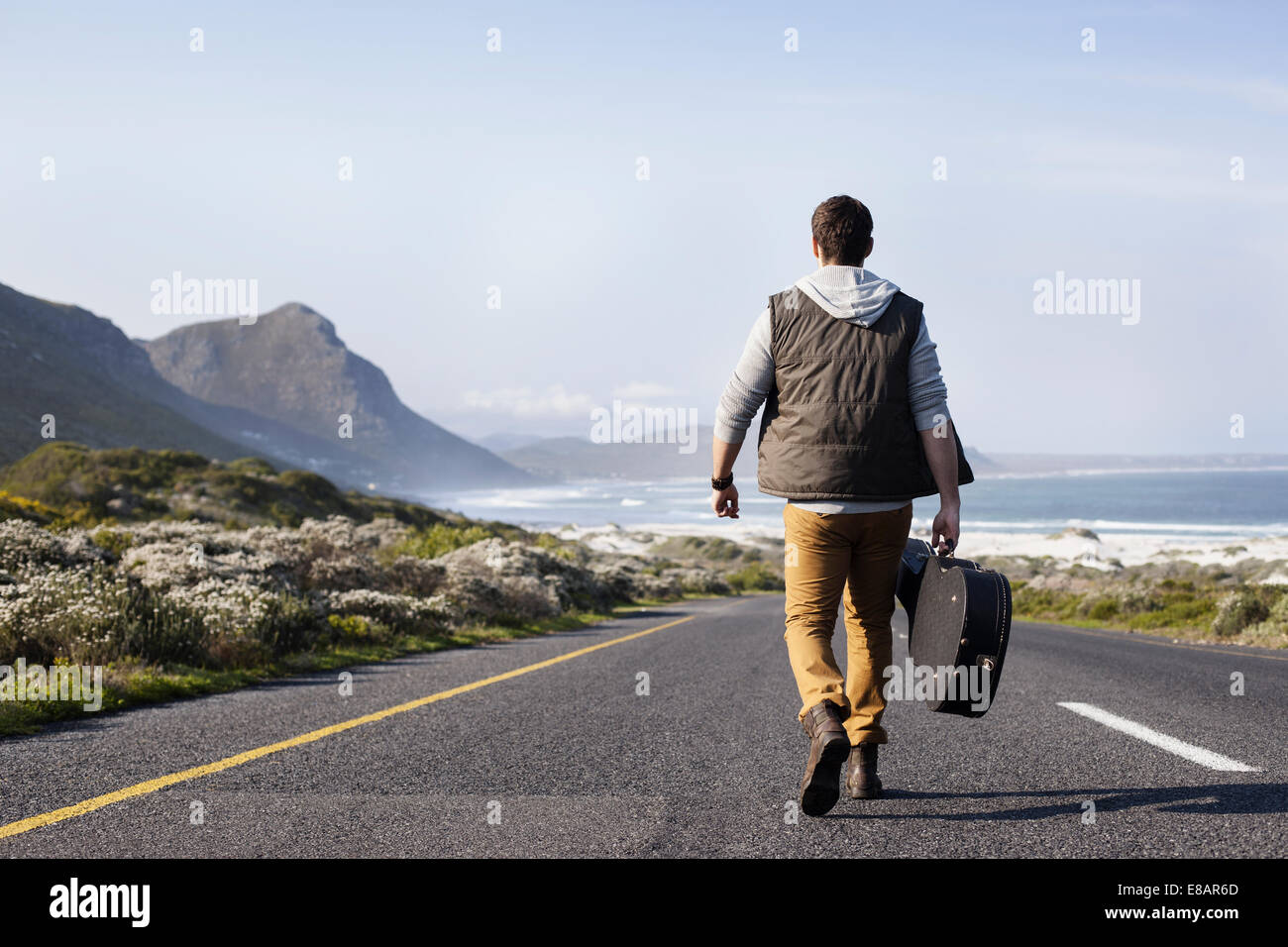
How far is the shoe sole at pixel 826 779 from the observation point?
3697 millimetres

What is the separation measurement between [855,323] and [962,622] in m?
1.26

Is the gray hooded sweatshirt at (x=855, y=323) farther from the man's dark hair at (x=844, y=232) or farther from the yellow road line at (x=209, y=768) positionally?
the yellow road line at (x=209, y=768)

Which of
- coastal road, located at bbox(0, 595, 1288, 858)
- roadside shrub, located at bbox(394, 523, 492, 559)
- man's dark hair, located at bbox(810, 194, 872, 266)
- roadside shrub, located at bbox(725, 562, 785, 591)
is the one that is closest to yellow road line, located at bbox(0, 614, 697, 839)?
coastal road, located at bbox(0, 595, 1288, 858)

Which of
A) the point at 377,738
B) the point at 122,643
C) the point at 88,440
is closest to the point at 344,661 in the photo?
the point at 122,643

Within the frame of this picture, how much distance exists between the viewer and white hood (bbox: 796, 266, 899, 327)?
3.91 meters

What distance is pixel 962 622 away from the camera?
3885mm

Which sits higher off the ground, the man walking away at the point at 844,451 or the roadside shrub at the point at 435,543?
the man walking away at the point at 844,451

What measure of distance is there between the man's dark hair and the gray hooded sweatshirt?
83 mm

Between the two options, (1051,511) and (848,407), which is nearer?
(848,407)

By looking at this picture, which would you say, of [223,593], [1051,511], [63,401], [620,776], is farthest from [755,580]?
[1051,511]

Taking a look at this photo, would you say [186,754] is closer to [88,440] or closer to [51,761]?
[51,761]

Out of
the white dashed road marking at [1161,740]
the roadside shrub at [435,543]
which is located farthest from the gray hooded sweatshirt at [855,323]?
the roadside shrub at [435,543]

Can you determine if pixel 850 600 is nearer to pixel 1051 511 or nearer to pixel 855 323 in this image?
pixel 855 323

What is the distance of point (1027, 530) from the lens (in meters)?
86.1
